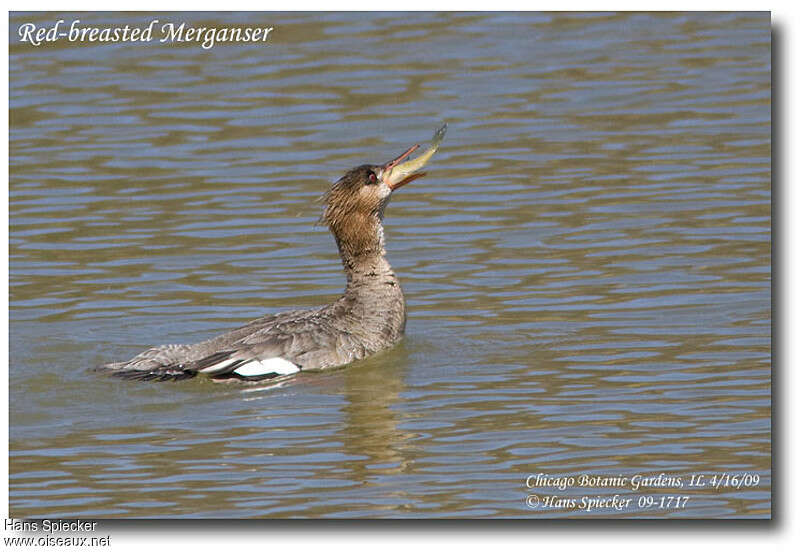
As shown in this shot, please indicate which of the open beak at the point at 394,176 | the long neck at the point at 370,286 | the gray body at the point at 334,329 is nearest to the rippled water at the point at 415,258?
the gray body at the point at 334,329

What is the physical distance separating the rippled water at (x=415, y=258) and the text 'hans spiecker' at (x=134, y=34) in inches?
5.7

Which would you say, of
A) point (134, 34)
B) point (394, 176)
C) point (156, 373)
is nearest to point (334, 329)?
point (394, 176)

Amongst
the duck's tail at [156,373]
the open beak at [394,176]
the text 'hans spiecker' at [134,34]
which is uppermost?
the text 'hans spiecker' at [134,34]

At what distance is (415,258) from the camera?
1418 centimetres

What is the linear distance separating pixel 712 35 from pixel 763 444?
9.68 meters

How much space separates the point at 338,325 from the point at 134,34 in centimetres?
788

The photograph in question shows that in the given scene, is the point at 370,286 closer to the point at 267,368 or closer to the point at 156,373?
the point at 267,368

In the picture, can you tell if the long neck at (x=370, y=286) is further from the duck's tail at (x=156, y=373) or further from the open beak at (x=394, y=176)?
the duck's tail at (x=156, y=373)

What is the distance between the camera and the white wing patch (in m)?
11.5

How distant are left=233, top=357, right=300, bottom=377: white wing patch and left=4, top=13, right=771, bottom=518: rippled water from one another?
0.55 ft

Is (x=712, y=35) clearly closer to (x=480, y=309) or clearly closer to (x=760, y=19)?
(x=760, y=19)

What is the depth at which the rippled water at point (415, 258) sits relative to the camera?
9938 mm

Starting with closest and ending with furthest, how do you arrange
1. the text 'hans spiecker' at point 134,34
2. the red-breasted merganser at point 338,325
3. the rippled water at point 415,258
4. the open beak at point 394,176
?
the rippled water at point 415,258 < the red-breasted merganser at point 338,325 < the open beak at point 394,176 < the text 'hans spiecker' at point 134,34

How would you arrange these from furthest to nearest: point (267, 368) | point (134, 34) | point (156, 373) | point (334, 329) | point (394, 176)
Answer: point (134, 34) < point (394, 176) < point (334, 329) < point (267, 368) < point (156, 373)
